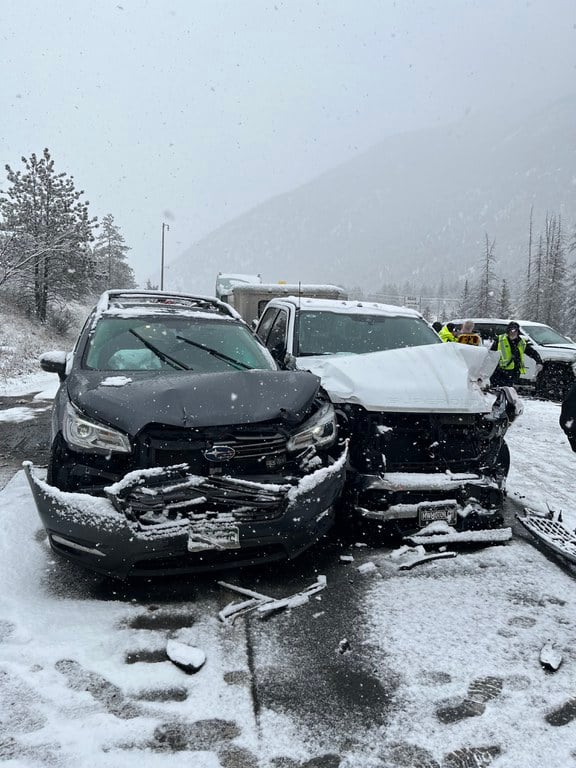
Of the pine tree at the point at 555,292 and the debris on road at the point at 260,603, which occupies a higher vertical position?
the pine tree at the point at 555,292

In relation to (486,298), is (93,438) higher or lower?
lower

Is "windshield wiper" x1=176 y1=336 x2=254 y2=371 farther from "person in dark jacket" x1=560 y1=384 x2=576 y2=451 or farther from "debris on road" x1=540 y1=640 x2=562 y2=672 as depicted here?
"debris on road" x1=540 y1=640 x2=562 y2=672

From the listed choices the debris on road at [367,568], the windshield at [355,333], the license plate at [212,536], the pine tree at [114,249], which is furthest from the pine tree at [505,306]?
the license plate at [212,536]

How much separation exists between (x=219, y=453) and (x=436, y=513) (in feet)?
5.68

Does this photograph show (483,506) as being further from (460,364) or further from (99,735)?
(99,735)

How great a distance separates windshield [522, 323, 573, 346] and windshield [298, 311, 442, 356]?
10.1 metres

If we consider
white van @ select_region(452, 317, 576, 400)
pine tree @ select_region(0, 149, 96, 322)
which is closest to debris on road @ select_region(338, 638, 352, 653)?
white van @ select_region(452, 317, 576, 400)

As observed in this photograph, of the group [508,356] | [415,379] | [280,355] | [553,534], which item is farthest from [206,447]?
[508,356]

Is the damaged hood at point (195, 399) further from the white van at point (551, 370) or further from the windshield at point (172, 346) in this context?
the white van at point (551, 370)

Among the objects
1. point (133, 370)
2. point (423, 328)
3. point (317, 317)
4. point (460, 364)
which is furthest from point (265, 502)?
point (423, 328)

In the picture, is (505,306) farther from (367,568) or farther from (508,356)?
(367,568)

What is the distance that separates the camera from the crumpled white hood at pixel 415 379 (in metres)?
4.00

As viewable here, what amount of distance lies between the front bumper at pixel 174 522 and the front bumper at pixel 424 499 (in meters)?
0.71

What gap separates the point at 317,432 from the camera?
11.9 feet
